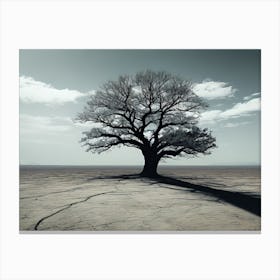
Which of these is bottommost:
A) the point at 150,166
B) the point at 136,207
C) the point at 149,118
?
the point at 136,207

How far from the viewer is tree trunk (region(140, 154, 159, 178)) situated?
404 centimetres

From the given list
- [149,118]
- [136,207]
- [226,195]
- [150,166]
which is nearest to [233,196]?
[226,195]

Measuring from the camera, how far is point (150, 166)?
412 centimetres

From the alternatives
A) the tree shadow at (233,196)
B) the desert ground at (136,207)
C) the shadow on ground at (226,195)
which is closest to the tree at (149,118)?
the shadow on ground at (226,195)

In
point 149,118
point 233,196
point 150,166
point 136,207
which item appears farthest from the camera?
point 150,166

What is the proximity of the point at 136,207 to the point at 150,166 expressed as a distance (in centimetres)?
124

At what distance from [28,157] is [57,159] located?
1.01 feet

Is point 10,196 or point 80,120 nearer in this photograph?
point 10,196

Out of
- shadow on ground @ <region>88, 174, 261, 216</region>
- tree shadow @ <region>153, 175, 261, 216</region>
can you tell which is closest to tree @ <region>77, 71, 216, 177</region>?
shadow on ground @ <region>88, 174, 261, 216</region>

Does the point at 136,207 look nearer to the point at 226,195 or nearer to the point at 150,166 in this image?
the point at 226,195

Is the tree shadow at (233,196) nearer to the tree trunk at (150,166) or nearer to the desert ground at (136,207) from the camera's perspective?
the desert ground at (136,207)

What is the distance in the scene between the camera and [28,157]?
3143mm
